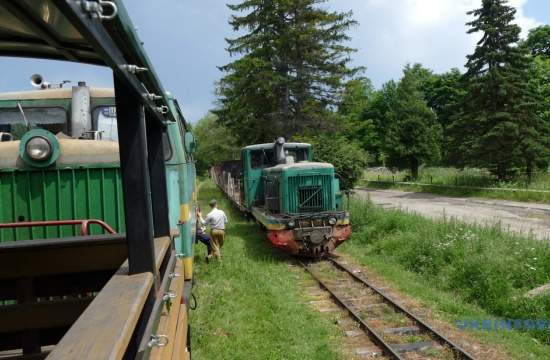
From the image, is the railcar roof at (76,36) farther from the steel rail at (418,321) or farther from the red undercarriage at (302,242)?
the red undercarriage at (302,242)

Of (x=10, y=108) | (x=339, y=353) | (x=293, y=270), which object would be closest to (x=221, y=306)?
(x=339, y=353)

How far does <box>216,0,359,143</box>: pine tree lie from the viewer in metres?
21.8

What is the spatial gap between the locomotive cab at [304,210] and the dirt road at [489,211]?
4324 millimetres

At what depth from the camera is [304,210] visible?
10188mm

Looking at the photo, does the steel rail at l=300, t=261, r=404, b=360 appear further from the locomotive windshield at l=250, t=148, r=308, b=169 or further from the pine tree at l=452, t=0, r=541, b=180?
the pine tree at l=452, t=0, r=541, b=180

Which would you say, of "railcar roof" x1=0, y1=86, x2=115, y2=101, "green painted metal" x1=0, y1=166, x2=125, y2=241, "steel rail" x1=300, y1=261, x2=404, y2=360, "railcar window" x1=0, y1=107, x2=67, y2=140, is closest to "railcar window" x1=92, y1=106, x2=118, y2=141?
"railcar roof" x1=0, y1=86, x2=115, y2=101

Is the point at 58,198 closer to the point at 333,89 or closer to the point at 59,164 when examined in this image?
the point at 59,164

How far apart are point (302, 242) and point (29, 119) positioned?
20.1ft

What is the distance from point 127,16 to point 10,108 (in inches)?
153

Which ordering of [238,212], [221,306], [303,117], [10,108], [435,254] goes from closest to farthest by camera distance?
[10,108]
[221,306]
[435,254]
[238,212]
[303,117]

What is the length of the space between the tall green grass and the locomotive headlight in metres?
6.19

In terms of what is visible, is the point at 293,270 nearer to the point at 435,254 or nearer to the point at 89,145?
the point at 435,254

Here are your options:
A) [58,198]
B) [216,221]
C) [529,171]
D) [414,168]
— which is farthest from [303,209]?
[414,168]

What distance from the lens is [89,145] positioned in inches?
165
